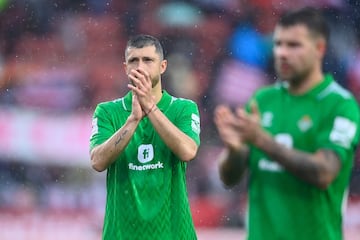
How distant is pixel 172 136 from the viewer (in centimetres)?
533

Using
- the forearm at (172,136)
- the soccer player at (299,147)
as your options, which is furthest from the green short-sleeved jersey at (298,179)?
the forearm at (172,136)

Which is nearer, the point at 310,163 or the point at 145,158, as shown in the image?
the point at 310,163

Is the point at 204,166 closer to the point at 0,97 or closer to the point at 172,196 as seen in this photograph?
the point at 0,97

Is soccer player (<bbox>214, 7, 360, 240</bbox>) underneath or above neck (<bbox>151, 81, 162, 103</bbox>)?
underneath

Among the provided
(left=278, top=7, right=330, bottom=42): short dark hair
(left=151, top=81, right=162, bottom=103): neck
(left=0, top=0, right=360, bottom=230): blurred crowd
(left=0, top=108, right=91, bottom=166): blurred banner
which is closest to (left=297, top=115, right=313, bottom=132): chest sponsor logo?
(left=278, top=7, right=330, bottom=42): short dark hair

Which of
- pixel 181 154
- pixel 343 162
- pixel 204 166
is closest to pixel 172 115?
pixel 181 154

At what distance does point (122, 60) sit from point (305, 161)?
532 centimetres

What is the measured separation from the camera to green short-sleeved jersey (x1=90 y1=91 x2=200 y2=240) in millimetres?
5465

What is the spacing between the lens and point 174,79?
9078 mm

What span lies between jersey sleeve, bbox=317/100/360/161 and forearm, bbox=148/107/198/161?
1.37 metres

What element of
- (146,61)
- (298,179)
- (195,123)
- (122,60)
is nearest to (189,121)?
(195,123)

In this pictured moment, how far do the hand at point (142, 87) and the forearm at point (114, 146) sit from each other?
0.36 ft

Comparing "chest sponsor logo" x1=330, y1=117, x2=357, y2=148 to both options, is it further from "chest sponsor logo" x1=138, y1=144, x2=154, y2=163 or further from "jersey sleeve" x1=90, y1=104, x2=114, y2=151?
"jersey sleeve" x1=90, y1=104, x2=114, y2=151

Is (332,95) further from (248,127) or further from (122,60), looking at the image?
(122,60)
